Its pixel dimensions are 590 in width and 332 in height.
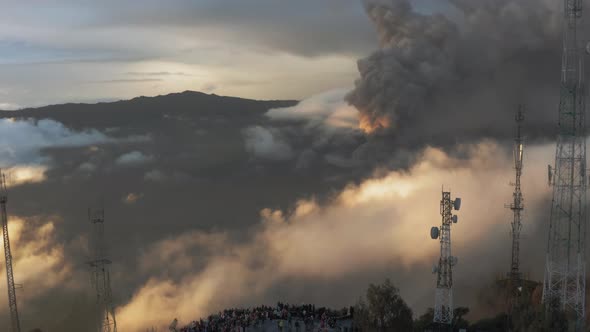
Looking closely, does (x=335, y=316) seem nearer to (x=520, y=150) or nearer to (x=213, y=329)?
(x=213, y=329)

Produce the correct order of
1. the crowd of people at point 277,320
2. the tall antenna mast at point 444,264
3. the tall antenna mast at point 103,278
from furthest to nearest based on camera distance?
1. the tall antenna mast at point 103,278
2. the crowd of people at point 277,320
3. the tall antenna mast at point 444,264

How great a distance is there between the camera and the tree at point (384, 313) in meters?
44.7

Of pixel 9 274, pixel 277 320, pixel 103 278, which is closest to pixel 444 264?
pixel 277 320

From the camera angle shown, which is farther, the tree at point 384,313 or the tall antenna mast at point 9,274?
the tall antenna mast at point 9,274

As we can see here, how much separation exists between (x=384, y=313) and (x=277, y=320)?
881 cm

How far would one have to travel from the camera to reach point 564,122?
44.1 m

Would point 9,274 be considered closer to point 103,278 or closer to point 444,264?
point 103,278

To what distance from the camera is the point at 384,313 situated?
45.0 metres

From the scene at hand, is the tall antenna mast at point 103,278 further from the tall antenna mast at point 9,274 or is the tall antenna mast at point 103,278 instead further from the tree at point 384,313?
the tree at point 384,313

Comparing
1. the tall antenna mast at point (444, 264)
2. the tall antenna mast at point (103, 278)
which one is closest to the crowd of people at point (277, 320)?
the tall antenna mast at point (444, 264)

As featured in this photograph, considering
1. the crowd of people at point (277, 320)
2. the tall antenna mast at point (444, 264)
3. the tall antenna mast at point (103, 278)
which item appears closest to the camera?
the tall antenna mast at point (444, 264)

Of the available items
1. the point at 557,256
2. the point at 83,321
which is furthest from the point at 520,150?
the point at 83,321

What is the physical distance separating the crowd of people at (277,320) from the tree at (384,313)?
2833mm

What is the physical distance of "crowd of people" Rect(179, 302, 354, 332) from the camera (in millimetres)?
45688
